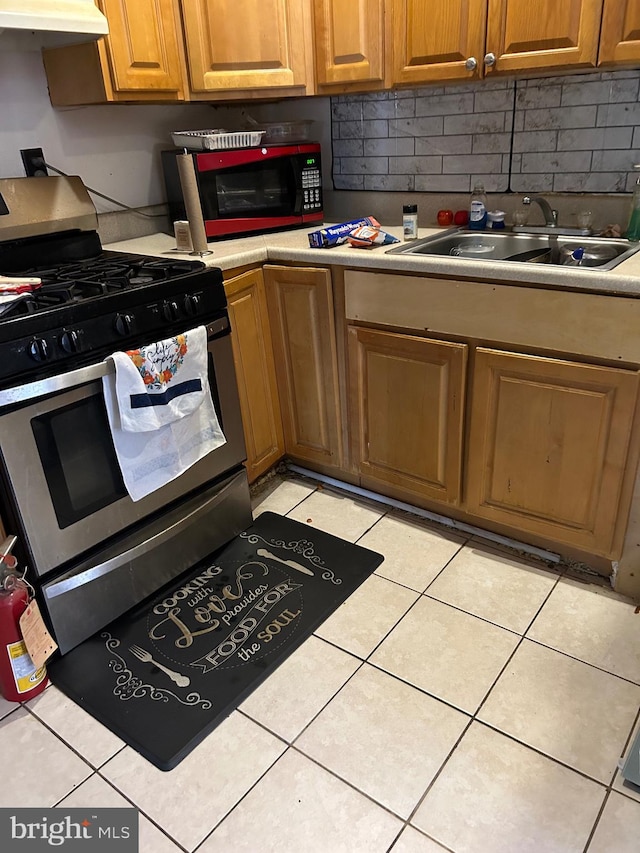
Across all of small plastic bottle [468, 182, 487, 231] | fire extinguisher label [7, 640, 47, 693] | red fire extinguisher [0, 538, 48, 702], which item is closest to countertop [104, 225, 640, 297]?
small plastic bottle [468, 182, 487, 231]

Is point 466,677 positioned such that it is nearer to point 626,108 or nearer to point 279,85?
point 626,108

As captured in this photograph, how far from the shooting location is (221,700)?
159cm

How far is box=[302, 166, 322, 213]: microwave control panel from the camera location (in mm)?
2475

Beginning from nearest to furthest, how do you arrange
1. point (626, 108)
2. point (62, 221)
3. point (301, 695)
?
point (301, 695), point (626, 108), point (62, 221)

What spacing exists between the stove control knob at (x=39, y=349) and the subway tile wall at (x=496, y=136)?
5.18ft

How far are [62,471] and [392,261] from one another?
3.60 ft

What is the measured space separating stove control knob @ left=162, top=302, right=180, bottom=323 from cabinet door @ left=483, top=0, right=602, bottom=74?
116cm

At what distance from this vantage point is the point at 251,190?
239cm

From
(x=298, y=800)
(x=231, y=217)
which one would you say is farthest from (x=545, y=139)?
(x=298, y=800)

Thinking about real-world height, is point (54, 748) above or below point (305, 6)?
below

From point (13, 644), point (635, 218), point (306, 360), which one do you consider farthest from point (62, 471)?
point (635, 218)

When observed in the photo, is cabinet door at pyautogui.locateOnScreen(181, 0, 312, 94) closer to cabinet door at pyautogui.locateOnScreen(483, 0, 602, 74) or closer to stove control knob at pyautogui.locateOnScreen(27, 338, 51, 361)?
cabinet door at pyautogui.locateOnScreen(483, 0, 602, 74)

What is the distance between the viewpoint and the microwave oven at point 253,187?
2295 millimetres

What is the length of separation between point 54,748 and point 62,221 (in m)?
1.59
